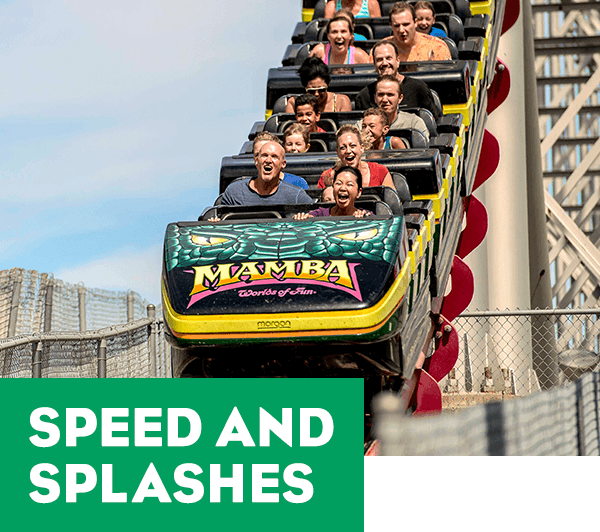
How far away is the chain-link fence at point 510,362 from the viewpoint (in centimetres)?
960

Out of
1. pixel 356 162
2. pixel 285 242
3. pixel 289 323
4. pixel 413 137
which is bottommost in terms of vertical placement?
pixel 289 323

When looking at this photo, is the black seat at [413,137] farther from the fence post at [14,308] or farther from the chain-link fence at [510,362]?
the fence post at [14,308]

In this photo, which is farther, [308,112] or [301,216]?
[308,112]

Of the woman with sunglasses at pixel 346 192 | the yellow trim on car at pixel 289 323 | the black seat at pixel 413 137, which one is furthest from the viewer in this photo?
the black seat at pixel 413 137

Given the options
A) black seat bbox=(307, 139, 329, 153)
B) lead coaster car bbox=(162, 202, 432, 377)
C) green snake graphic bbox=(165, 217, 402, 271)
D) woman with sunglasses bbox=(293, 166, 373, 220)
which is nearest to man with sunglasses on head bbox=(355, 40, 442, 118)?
black seat bbox=(307, 139, 329, 153)

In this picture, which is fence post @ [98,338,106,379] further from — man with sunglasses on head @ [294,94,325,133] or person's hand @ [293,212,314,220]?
person's hand @ [293,212,314,220]

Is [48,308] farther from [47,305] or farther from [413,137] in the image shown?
[413,137]

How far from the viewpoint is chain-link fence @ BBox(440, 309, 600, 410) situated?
31.5 ft

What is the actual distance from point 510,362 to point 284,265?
654 cm

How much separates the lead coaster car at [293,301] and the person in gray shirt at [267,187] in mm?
814

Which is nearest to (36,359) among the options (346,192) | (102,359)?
(102,359)

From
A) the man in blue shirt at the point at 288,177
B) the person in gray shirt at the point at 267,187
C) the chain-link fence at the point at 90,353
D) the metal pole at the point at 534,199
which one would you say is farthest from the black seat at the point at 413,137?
the metal pole at the point at 534,199

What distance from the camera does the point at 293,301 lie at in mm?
5020

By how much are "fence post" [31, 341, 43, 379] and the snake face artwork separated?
1.99m
